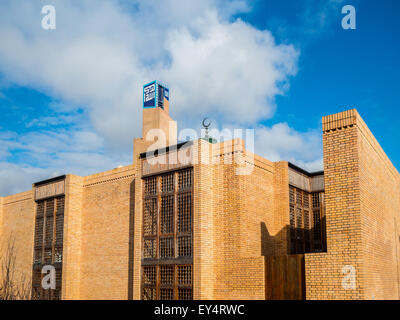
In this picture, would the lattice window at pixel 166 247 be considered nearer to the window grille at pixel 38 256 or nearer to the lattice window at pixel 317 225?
the lattice window at pixel 317 225

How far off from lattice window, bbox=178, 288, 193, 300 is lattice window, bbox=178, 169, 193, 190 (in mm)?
3745

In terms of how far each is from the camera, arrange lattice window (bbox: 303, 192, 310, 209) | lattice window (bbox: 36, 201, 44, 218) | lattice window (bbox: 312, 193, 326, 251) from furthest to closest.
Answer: lattice window (bbox: 36, 201, 44, 218)
lattice window (bbox: 312, 193, 326, 251)
lattice window (bbox: 303, 192, 310, 209)

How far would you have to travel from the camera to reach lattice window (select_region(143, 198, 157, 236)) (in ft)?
57.8

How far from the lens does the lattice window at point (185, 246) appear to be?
53.0 ft

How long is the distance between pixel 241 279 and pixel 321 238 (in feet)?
24.5

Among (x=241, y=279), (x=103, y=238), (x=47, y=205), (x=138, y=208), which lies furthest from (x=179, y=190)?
(x=47, y=205)

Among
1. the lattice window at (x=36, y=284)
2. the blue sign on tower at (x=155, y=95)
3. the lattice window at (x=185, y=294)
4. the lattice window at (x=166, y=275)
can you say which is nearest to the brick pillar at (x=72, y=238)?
the lattice window at (x=36, y=284)

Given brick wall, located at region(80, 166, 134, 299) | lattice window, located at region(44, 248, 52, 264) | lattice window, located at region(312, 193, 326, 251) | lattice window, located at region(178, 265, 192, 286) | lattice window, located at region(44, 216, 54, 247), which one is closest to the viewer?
lattice window, located at region(178, 265, 192, 286)

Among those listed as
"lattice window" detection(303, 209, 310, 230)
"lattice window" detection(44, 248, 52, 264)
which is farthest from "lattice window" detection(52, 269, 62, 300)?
"lattice window" detection(303, 209, 310, 230)

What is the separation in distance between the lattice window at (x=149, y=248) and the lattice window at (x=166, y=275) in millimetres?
780

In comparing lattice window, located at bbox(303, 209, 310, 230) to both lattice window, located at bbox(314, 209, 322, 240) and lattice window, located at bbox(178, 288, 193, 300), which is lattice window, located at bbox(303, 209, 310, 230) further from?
lattice window, located at bbox(178, 288, 193, 300)
